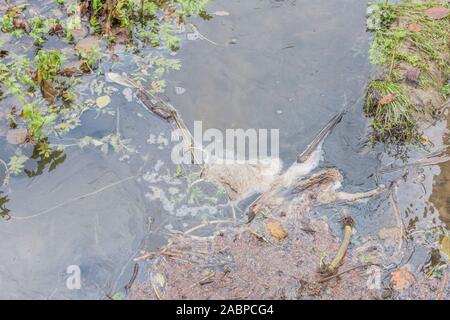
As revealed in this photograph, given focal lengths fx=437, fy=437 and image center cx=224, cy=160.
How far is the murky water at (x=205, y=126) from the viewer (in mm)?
3582

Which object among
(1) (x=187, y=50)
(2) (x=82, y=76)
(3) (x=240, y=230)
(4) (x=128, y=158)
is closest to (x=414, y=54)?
(1) (x=187, y=50)

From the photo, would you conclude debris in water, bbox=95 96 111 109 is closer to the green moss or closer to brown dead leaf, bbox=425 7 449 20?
the green moss

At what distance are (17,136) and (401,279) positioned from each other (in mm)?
3634

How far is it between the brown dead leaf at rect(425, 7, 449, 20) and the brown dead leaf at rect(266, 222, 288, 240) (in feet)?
10.8

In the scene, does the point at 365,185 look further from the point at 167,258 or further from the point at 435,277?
the point at 167,258

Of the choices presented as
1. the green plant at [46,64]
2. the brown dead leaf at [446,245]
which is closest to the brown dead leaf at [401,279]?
the brown dead leaf at [446,245]

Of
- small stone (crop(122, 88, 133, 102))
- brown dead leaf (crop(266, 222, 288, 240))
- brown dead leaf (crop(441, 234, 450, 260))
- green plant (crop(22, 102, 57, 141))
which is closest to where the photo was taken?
brown dead leaf (crop(441, 234, 450, 260))

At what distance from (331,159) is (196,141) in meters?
1.28

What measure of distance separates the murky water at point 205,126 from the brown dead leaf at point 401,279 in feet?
0.52

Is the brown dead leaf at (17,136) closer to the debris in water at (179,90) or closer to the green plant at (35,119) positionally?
the green plant at (35,119)

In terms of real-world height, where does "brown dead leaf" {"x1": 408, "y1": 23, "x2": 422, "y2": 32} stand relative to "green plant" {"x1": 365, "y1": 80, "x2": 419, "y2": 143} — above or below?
above

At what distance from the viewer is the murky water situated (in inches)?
141

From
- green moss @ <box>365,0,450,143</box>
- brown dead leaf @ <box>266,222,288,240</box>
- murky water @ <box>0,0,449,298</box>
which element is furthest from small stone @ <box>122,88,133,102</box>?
green moss @ <box>365,0,450,143</box>

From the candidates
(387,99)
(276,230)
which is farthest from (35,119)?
(387,99)
